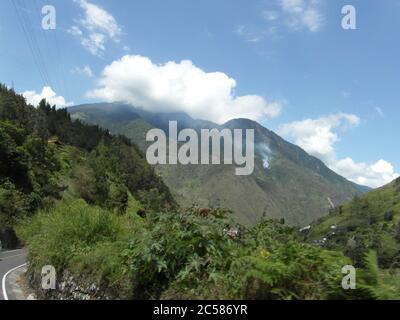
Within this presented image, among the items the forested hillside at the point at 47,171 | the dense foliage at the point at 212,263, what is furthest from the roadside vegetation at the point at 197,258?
the forested hillside at the point at 47,171

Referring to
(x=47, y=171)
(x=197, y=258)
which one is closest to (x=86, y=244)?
(x=197, y=258)

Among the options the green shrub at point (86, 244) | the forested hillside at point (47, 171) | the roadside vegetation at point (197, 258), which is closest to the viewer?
the roadside vegetation at point (197, 258)

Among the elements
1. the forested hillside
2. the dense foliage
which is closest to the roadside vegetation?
the dense foliage

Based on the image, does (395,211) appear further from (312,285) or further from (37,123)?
(312,285)

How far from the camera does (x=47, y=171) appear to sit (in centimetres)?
6438

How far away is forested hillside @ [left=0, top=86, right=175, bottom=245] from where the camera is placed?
49406 mm

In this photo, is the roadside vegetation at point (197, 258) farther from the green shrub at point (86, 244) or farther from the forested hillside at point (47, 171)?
the forested hillside at point (47, 171)

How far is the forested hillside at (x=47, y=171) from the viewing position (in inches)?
1945

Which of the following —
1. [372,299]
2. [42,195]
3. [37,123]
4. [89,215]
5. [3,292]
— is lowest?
[3,292]

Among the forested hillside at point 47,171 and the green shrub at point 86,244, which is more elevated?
the forested hillside at point 47,171

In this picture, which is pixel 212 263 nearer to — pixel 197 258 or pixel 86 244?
pixel 197 258

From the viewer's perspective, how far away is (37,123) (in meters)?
72.4
